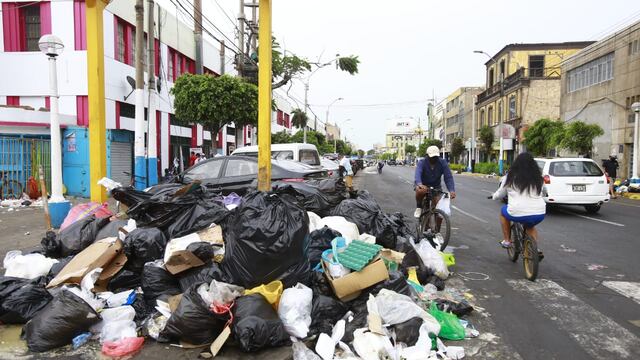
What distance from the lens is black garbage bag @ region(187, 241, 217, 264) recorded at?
4.39 metres

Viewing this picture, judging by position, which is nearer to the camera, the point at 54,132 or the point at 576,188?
the point at 54,132

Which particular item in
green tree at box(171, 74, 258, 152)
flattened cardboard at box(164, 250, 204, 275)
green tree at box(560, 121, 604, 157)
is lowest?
flattened cardboard at box(164, 250, 204, 275)

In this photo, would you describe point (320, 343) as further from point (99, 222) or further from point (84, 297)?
point (99, 222)

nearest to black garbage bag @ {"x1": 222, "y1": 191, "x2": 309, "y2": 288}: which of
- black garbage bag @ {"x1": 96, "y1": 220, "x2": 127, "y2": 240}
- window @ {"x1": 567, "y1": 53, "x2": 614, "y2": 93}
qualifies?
black garbage bag @ {"x1": 96, "y1": 220, "x2": 127, "y2": 240}

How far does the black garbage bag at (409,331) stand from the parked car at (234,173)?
17.1 feet

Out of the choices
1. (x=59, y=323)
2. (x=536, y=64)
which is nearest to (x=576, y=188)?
(x=59, y=323)

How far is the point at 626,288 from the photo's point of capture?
5.20 metres

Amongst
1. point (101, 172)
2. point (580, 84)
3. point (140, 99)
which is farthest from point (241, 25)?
point (580, 84)

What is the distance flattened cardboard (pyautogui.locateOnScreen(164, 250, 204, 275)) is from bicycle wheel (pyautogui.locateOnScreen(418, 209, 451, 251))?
12.3 feet

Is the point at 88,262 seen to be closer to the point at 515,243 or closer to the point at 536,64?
the point at 515,243

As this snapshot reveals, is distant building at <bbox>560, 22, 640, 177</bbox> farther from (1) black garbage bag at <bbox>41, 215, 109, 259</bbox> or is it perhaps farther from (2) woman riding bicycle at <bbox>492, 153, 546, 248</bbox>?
(1) black garbage bag at <bbox>41, 215, 109, 259</bbox>

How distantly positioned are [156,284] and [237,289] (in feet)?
3.25

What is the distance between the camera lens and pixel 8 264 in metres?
5.00

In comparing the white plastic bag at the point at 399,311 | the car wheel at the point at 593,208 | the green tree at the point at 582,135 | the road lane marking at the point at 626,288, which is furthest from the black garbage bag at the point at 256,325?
the green tree at the point at 582,135
